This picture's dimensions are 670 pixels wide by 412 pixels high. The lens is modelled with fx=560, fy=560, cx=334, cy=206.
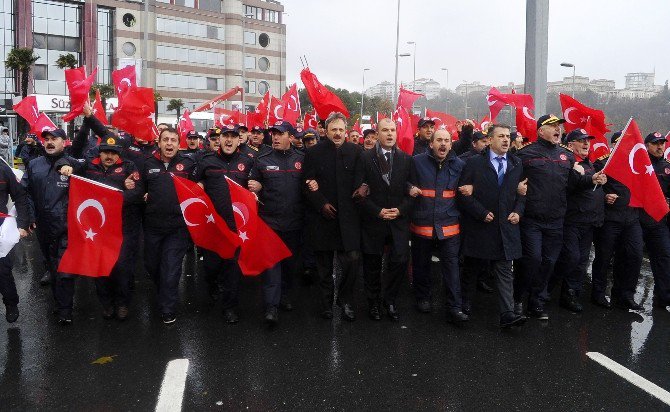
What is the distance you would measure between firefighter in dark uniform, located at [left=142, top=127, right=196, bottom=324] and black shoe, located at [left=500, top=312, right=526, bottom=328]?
10.7ft

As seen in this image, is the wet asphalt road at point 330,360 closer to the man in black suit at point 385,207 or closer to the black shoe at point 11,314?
the black shoe at point 11,314

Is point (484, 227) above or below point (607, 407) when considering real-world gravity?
above

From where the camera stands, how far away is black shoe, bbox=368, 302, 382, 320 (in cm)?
574

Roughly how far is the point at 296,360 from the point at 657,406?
267 cm

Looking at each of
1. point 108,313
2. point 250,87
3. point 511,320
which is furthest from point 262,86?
point 511,320

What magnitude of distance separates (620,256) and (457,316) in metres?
2.24

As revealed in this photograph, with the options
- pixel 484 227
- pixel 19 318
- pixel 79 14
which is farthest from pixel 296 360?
pixel 79 14

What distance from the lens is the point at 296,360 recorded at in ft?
15.3

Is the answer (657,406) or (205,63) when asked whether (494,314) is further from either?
(205,63)

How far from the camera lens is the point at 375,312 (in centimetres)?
575

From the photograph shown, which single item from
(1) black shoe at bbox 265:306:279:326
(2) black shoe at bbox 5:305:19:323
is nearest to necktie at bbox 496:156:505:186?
(1) black shoe at bbox 265:306:279:326

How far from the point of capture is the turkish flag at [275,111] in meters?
11.3

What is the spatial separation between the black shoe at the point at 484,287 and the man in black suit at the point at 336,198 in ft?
6.76

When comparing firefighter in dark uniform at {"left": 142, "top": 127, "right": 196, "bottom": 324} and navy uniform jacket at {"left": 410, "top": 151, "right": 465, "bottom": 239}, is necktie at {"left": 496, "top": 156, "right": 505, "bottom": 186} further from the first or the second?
firefighter in dark uniform at {"left": 142, "top": 127, "right": 196, "bottom": 324}
